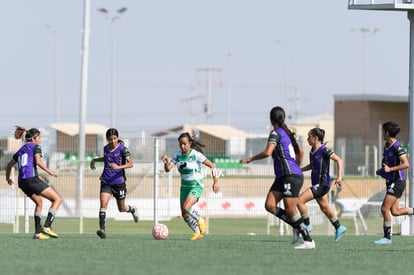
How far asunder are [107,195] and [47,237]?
1.30 m

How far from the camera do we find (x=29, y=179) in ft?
64.7

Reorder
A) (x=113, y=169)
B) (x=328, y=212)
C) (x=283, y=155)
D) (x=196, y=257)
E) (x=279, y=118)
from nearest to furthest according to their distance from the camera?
1. (x=196, y=257)
2. (x=279, y=118)
3. (x=283, y=155)
4. (x=328, y=212)
5. (x=113, y=169)

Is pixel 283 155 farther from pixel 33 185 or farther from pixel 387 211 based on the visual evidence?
pixel 33 185

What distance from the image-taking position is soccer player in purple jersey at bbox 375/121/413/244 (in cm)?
1883

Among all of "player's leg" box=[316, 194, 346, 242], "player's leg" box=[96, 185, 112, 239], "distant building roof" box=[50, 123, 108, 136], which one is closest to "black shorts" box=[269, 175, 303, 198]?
"player's leg" box=[316, 194, 346, 242]

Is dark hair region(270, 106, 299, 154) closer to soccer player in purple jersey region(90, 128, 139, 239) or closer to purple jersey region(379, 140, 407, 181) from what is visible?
purple jersey region(379, 140, 407, 181)

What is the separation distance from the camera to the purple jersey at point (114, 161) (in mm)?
20750

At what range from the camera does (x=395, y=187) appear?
19.2 meters

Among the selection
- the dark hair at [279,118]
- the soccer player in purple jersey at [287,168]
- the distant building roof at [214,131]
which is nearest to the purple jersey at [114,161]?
the soccer player in purple jersey at [287,168]

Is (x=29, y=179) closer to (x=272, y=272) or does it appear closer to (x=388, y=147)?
(x=388, y=147)

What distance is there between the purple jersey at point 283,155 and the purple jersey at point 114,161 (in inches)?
158

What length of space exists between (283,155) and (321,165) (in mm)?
2246

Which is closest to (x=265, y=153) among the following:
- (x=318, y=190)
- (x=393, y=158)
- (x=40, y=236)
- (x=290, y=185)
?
(x=290, y=185)

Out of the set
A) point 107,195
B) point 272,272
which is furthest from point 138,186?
point 272,272
